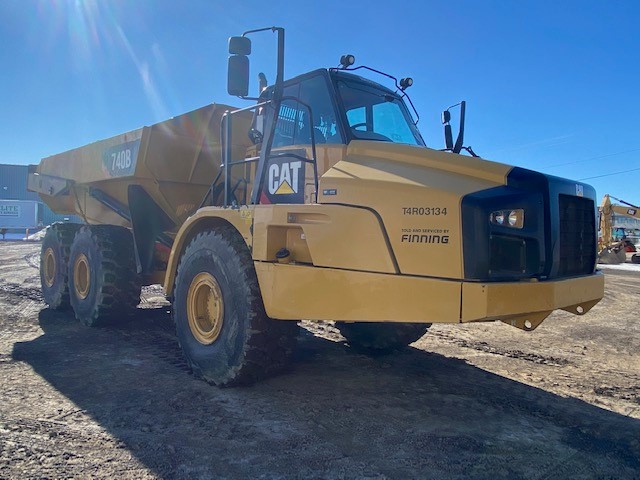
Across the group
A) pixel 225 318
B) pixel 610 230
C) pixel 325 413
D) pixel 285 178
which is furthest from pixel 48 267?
pixel 610 230

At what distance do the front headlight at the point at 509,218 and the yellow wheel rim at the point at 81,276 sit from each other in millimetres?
5486

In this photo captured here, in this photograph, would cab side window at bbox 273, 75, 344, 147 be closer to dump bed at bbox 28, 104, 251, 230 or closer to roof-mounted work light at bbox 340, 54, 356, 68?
roof-mounted work light at bbox 340, 54, 356, 68

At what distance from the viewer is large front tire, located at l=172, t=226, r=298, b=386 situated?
3.92 meters

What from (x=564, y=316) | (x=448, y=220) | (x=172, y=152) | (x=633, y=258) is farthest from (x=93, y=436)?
(x=633, y=258)

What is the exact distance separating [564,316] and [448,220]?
644 centimetres

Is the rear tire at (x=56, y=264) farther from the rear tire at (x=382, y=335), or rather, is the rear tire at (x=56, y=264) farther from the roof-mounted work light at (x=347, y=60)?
the roof-mounted work light at (x=347, y=60)

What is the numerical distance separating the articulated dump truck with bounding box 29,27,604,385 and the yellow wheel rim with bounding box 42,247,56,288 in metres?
3.57

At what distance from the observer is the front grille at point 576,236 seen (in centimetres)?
365

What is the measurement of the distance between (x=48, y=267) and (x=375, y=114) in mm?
6194

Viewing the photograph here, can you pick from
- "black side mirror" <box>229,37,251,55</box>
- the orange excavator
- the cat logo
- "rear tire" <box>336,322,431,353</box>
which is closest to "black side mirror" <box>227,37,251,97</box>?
"black side mirror" <box>229,37,251,55</box>

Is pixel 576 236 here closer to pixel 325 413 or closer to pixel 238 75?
pixel 325 413

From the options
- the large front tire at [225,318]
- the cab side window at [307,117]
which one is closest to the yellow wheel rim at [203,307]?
the large front tire at [225,318]

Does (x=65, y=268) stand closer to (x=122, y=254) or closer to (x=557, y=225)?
(x=122, y=254)

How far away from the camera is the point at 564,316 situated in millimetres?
8406
